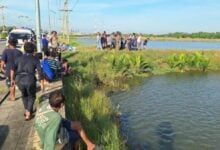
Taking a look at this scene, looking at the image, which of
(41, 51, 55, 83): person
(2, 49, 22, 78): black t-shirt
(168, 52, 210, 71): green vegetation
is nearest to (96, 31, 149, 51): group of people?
(168, 52, 210, 71): green vegetation

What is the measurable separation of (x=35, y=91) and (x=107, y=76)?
12.8 meters

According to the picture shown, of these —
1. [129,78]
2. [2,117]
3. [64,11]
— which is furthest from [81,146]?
[64,11]

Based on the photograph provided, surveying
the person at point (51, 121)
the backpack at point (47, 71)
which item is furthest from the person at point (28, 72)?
the backpack at point (47, 71)

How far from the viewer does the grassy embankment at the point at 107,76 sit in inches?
388

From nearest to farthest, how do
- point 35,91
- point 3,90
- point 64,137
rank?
1. point 64,137
2. point 35,91
3. point 3,90

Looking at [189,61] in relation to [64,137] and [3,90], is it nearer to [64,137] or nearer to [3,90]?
[3,90]

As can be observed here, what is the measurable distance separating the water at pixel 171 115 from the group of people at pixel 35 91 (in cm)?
332

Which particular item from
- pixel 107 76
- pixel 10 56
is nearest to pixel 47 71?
pixel 10 56

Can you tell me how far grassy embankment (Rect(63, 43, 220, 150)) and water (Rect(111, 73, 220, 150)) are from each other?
0.94 meters

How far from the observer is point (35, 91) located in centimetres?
909

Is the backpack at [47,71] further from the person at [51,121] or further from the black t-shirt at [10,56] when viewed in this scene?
the person at [51,121]

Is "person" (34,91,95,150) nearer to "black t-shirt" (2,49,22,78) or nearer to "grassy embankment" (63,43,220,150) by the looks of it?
"grassy embankment" (63,43,220,150)

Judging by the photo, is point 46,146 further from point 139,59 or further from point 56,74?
point 139,59

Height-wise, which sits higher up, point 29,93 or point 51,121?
point 51,121
